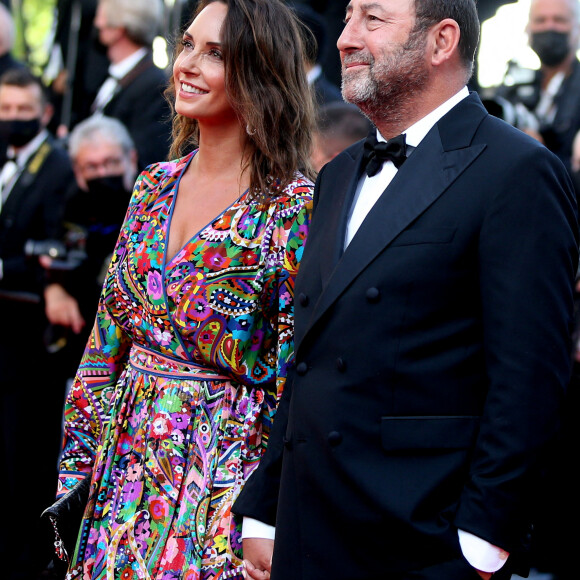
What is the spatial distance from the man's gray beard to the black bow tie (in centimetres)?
8

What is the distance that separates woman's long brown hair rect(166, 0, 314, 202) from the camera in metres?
2.66

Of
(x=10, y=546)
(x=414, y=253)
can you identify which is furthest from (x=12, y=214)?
(x=414, y=253)

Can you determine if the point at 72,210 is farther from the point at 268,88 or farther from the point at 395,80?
the point at 395,80

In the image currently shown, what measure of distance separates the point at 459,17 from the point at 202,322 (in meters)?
0.99

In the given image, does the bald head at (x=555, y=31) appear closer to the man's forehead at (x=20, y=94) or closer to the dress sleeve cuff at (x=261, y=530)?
the man's forehead at (x=20, y=94)

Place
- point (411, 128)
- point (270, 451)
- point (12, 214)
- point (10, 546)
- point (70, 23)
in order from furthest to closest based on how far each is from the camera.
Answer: point (70, 23), point (12, 214), point (10, 546), point (270, 451), point (411, 128)

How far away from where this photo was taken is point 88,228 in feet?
15.8

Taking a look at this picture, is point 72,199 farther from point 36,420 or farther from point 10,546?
point 10,546

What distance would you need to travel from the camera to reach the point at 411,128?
2.18m

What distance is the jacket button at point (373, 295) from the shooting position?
198cm

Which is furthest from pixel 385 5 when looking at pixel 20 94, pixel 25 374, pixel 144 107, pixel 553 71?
pixel 20 94

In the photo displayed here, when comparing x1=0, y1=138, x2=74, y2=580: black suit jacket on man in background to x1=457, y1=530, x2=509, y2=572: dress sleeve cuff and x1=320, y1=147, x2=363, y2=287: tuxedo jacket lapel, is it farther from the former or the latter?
x1=457, y1=530, x2=509, y2=572: dress sleeve cuff

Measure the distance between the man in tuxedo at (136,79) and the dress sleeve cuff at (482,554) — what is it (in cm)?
387

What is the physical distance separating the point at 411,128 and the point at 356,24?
0.91 ft
